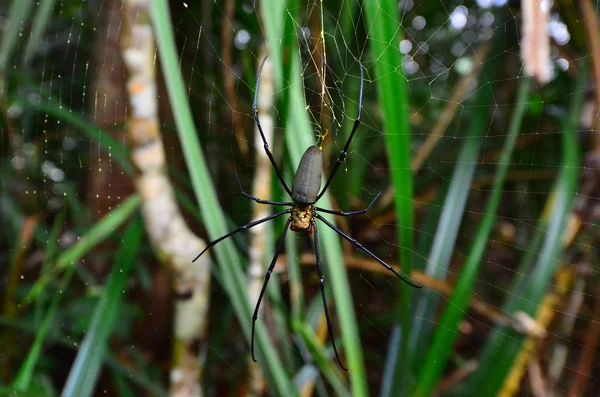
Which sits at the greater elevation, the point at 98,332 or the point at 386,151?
the point at 386,151

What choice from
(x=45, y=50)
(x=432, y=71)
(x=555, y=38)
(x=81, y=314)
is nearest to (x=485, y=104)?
(x=555, y=38)

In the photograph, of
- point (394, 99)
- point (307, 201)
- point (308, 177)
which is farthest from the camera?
point (307, 201)

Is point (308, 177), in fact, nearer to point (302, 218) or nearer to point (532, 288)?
point (302, 218)

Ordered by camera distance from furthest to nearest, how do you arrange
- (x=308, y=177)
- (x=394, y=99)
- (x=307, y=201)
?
1. (x=307, y=201)
2. (x=308, y=177)
3. (x=394, y=99)

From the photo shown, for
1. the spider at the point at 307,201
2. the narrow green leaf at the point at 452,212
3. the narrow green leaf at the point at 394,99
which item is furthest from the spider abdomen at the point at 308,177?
the narrow green leaf at the point at 452,212

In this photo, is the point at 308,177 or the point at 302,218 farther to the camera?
the point at 302,218

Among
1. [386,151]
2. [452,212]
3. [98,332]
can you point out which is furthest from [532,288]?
[98,332]

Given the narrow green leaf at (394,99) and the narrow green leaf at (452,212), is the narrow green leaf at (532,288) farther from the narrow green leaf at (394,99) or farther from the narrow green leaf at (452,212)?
the narrow green leaf at (394,99)

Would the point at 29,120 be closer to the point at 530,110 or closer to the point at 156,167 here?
the point at 156,167
